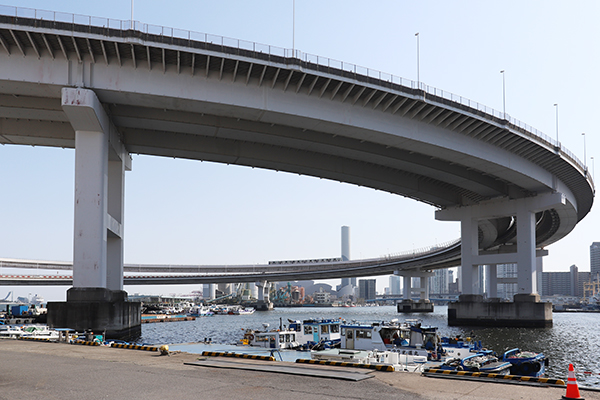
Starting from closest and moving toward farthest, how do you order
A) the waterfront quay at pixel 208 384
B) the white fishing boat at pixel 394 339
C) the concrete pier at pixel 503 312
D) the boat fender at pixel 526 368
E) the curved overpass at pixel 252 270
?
the waterfront quay at pixel 208 384, the boat fender at pixel 526 368, the white fishing boat at pixel 394 339, the concrete pier at pixel 503 312, the curved overpass at pixel 252 270

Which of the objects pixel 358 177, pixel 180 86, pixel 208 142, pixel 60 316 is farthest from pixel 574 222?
pixel 60 316

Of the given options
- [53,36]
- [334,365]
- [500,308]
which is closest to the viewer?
[334,365]

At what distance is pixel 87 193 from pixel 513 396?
34.9 metres

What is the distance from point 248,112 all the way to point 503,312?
47559mm

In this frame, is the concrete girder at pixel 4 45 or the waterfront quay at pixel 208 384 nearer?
the waterfront quay at pixel 208 384

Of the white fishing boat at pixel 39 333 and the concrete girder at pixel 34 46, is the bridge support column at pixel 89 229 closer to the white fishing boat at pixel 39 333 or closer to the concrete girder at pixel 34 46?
the white fishing boat at pixel 39 333

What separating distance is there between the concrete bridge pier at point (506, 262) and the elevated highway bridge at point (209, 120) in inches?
241

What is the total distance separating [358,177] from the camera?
62.1 m

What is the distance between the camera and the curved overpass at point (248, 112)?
132ft

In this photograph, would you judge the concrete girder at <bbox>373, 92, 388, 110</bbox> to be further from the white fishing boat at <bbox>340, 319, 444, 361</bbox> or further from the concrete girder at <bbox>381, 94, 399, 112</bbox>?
the white fishing boat at <bbox>340, 319, 444, 361</bbox>

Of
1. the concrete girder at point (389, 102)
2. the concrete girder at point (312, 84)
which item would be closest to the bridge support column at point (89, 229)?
the concrete girder at point (312, 84)

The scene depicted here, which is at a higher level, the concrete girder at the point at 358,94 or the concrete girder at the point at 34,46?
the concrete girder at the point at 34,46

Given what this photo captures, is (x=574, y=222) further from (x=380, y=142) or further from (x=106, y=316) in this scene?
(x=106, y=316)

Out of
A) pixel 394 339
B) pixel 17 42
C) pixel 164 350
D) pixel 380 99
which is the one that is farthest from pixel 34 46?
pixel 394 339
